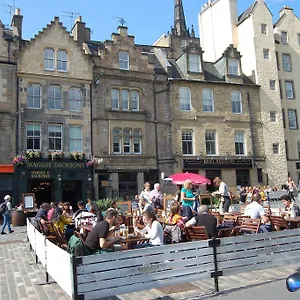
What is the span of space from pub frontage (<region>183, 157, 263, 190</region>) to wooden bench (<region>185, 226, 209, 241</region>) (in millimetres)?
18526

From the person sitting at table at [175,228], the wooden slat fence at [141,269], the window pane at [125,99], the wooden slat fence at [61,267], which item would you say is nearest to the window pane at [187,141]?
the window pane at [125,99]

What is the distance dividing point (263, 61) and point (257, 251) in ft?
89.4

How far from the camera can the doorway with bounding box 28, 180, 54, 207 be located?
23.2m

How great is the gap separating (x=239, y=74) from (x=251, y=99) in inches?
96.6

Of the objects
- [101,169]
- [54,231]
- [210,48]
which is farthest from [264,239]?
[210,48]

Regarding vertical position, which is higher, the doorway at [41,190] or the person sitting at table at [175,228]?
the doorway at [41,190]

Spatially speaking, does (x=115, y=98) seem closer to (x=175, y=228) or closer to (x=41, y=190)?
(x=41, y=190)

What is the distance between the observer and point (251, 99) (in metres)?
30.0

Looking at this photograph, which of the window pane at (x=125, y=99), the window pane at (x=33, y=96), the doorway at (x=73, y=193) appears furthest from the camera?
the window pane at (x=125, y=99)

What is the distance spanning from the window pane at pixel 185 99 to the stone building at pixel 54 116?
7.41 m

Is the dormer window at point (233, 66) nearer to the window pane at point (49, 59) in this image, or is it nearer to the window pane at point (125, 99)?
the window pane at point (125, 99)

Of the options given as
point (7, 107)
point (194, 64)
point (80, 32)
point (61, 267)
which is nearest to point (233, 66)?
point (194, 64)

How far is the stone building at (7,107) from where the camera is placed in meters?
22.0

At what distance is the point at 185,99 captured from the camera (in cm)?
2797
